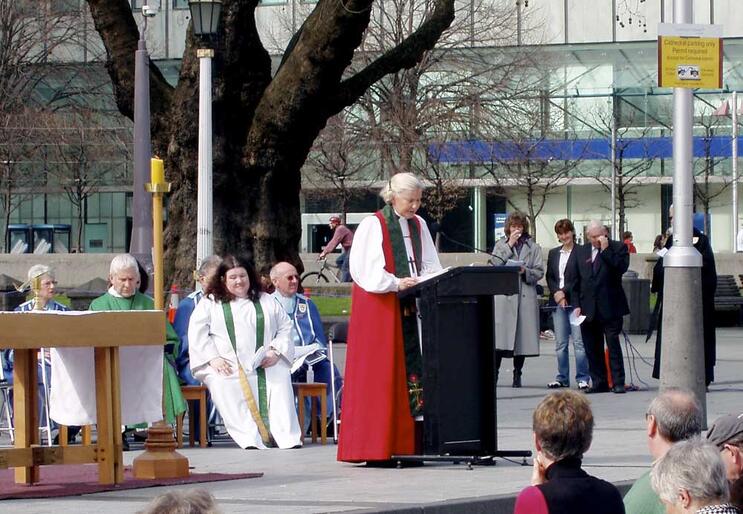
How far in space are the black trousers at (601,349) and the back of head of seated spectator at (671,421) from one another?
11.0 m

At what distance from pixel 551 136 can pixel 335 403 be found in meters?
34.3

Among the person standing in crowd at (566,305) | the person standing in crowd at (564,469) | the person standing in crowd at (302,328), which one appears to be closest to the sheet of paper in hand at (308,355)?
the person standing in crowd at (302,328)

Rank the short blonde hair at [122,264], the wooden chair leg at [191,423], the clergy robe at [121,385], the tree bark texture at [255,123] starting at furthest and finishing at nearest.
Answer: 1. the tree bark texture at [255,123]
2. the wooden chair leg at [191,423]
3. the short blonde hair at [122,264]
4. the clergy robe at [121,385]

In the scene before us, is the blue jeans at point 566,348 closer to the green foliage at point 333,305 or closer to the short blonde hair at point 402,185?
the short blonde hair at point 402,185

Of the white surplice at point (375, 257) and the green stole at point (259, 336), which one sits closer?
the white surplice at point (375, 257)

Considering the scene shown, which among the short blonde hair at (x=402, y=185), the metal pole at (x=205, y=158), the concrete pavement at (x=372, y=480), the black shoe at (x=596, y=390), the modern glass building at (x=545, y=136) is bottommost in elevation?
the concrete pavement at (x=372, y=480)

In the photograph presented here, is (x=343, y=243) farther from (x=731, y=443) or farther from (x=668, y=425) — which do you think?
(x=731, y=443)

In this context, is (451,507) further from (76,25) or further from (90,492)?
(76,25)

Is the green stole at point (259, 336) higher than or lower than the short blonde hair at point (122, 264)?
lower

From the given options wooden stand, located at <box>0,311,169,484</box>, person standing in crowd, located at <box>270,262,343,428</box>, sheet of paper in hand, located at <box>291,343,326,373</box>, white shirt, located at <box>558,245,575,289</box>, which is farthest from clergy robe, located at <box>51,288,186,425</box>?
white shirt, located at <box>558,245,575,289</box>

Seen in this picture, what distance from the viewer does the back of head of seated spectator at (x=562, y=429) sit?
18.1 ft

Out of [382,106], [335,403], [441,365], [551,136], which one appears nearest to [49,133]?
[382,106]

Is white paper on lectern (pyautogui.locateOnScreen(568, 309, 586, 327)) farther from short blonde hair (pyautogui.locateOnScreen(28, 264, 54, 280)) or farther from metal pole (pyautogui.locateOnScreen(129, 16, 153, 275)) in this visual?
short blonde hair (pyautogui.locateOnScreen(28, 264, 54, 280))

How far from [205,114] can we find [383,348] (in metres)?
7.50
